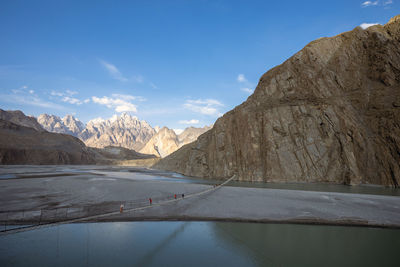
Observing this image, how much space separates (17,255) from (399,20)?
7744 cm

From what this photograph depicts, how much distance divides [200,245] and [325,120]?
4235 centimetres

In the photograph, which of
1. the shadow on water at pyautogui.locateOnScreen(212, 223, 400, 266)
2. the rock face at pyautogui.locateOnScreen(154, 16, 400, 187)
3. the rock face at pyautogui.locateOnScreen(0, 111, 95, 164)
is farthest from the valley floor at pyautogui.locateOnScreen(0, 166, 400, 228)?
the rock face at pyautogui.locateOnScreen(0, 111, 95, 164)

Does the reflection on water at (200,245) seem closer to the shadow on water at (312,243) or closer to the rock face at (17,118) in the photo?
the shadow on water at (312,243)

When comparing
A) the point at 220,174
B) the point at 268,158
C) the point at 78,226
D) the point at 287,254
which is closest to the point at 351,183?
the point at 268,158

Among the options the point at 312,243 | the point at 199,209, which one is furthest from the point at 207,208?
the point at 312,243

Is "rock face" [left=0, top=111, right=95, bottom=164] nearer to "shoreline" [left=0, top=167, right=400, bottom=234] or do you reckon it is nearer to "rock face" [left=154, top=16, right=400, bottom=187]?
"rock face" [left=154, top=16, right=400, bottom=187]

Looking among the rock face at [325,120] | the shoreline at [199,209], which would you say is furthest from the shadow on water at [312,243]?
the rock face at [325,120]

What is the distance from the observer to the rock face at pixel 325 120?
39.7 m

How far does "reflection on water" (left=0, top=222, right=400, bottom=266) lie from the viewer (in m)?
10.9

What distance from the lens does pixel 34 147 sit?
351 ft

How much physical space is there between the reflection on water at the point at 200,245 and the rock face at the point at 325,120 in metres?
29.5

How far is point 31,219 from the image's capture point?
1581cm

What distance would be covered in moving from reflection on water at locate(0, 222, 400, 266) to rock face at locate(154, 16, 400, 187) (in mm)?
29507

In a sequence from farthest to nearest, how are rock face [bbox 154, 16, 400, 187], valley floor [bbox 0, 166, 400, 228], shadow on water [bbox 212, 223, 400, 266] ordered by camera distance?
rock face [bbox 154, 16, 400, 187]
valley floor [bbox 0, 166, 400, 228]
shadow on water [bbox 212, 223, 400, 266]
